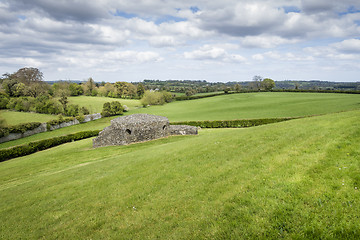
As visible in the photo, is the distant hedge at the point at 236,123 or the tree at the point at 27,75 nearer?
the distant hedge at the point at 236,123

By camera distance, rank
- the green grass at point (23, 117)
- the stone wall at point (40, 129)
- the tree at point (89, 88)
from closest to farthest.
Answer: the stone wall at point (40, 129) < the green grass at point (23, 117) < the tree at point (89, 88)

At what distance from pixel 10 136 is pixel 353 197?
56.2m

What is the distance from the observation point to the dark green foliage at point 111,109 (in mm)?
70875

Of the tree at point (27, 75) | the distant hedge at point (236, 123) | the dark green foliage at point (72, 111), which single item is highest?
the tree at point (27, 75)

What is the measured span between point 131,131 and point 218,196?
883 inches

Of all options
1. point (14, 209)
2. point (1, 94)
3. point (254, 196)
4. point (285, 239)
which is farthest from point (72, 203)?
point (1, 94)

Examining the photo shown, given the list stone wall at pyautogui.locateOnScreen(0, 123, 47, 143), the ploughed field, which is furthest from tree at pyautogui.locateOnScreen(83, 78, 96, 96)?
the ploughed field

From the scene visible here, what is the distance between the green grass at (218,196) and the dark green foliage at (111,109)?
189 ft

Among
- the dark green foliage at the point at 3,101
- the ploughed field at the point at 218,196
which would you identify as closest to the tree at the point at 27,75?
the dark green foliage at the point at 3,101

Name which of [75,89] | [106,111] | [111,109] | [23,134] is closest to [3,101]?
[23,134]

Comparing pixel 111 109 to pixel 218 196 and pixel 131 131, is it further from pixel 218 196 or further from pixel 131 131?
pixel 218 196

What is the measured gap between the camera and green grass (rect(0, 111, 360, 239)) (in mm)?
6039

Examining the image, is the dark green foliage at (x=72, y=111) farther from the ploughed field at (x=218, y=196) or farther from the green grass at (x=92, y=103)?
the ploughed field at (x=218, y=196)

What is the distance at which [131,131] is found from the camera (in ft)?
94.4
